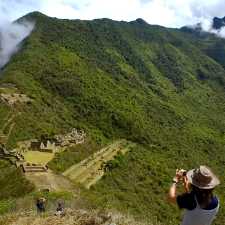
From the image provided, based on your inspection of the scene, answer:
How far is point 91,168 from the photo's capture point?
7225 centimetres

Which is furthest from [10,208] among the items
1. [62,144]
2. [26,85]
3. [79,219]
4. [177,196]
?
[26,85]

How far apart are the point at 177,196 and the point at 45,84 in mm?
110157

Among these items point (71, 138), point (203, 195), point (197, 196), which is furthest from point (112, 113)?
point (203, 195)

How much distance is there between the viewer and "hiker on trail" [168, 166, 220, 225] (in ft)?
27.9

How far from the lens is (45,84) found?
118 m

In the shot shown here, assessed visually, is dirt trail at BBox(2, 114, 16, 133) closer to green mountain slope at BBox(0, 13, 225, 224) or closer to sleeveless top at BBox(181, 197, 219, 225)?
green mountain slope at BBox(0, 13, 225, 224)

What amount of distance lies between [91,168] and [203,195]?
6398 cm

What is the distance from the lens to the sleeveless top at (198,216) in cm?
896

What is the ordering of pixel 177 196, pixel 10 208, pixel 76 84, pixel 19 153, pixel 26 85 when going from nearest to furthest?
pixel 177 196 < pixel 10 208 < pixel 19 153 < pixel 26 85 < pixel 76 84

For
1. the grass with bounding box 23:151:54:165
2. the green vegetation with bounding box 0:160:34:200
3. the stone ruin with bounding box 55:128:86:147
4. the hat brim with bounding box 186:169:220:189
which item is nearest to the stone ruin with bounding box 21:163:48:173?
the green vegetation with bounding box 0:160:34:200

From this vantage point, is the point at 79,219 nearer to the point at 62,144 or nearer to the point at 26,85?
the point at 62,144

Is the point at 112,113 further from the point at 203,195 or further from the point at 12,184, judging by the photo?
the point at 203,195

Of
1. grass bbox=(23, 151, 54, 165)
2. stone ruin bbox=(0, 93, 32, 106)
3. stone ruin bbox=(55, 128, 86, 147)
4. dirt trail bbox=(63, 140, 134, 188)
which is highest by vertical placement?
stone ruin bbox=(0, 93, 32, 106)

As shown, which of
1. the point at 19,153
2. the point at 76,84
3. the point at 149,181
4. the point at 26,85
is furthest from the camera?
the point at 76,84
